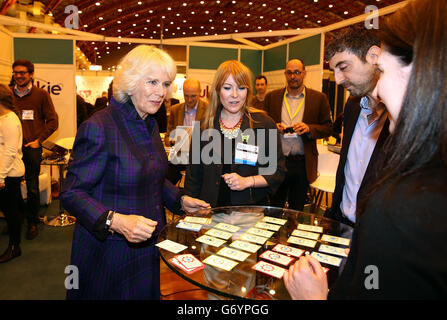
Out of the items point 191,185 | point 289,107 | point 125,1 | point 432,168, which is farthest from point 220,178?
point 125,1

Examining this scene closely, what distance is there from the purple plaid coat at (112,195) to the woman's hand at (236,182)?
1.65 feet

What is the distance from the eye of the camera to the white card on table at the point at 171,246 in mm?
1518

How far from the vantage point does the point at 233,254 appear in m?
1.46

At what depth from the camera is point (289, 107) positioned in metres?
3.76

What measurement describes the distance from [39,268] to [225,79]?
8.65 feet

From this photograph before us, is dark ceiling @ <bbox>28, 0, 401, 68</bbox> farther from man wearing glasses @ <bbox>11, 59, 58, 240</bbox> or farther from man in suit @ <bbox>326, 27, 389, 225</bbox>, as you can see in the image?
man in suit @ <bbox>326, 27, 389, 225</bbox>

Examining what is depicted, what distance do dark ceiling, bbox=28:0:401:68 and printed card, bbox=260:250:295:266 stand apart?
14802 mm

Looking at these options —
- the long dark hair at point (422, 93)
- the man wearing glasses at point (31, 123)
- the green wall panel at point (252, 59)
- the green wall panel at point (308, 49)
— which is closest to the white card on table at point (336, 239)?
the long dark hair at point (422, 93)

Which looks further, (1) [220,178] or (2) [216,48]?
(2) [216,48]

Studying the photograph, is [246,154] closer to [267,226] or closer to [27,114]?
[267,226]

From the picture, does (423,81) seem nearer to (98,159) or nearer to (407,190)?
(407,190)

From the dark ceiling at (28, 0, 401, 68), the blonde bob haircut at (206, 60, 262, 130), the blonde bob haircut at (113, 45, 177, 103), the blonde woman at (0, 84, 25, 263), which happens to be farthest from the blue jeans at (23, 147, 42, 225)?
the dark ceiling at (28, 0, 401, 68)

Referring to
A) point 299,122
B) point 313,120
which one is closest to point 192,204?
point 299,122
